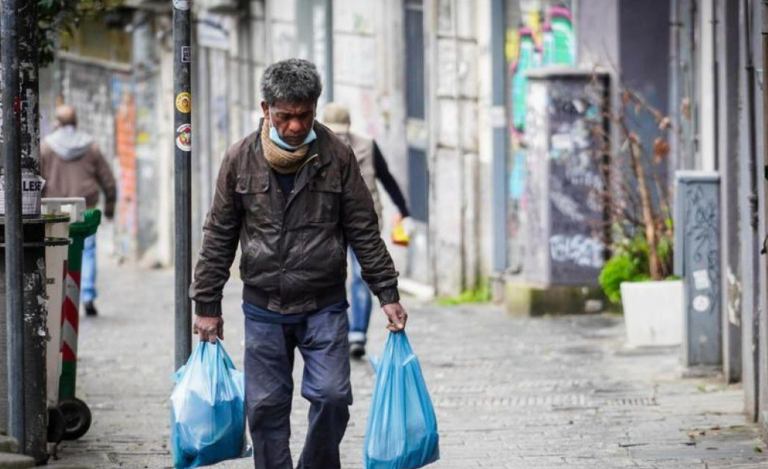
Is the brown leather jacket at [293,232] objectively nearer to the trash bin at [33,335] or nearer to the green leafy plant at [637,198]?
the trash bin at [33,335]

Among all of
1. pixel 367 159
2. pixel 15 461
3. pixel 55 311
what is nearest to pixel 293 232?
pixel 15 461

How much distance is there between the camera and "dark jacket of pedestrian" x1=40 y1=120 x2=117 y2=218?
53.1 feet

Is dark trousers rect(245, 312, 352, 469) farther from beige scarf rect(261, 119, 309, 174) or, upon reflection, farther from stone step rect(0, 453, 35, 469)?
stone step rect(0, 453, 35, 469)

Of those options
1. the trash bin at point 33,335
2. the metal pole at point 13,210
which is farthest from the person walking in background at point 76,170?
the metal pole at point 13,210

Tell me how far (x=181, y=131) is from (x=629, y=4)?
7507mm

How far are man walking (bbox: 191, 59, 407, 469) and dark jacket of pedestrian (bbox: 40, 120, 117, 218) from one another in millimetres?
9085

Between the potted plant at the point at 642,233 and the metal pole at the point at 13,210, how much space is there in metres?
5.40

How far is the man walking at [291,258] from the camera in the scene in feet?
23.3

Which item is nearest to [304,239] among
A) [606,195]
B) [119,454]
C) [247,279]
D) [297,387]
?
[247,279]

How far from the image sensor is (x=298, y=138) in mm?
7059

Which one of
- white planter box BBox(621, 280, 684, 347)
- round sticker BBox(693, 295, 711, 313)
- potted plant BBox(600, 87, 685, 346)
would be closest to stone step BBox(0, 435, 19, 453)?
round sticker BBox(693, 295, 711, 313)

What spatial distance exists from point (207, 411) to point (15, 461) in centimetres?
76

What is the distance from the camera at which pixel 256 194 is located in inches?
281

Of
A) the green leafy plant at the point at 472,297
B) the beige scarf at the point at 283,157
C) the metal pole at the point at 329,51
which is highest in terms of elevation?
the metal pole at the point at 329,51
